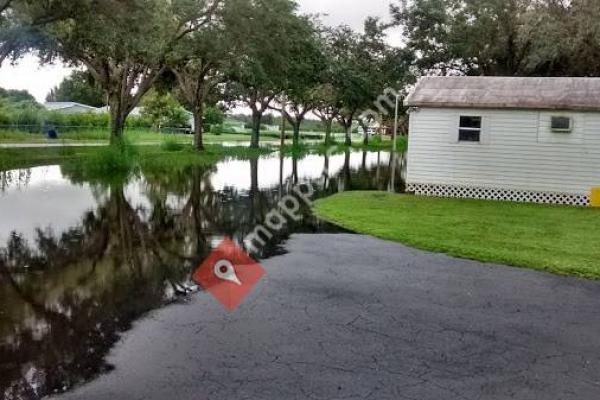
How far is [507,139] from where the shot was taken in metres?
17.5

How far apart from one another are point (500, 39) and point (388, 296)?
30053 mm

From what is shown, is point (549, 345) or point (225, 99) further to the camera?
point (225, 99)

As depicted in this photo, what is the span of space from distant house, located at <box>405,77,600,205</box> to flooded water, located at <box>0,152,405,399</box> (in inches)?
141

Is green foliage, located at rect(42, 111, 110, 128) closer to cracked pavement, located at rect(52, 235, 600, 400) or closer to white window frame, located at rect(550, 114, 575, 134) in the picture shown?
white window frame, located at rect(550, 114, 575, 134)

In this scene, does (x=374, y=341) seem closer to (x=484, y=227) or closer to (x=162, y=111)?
(x=484, y=227)

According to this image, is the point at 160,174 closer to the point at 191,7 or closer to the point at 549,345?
the point at 191,7

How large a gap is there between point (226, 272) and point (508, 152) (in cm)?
1190

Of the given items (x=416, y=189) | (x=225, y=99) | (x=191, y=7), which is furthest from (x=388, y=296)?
(x=225, y=99)

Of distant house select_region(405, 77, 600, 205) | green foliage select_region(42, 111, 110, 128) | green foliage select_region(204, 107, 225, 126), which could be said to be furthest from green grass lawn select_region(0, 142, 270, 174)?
green foliage select_region(204, 107, 225, 126)

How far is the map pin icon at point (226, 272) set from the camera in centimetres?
829

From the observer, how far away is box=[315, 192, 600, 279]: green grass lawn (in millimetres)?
9891

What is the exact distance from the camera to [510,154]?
1750 cm

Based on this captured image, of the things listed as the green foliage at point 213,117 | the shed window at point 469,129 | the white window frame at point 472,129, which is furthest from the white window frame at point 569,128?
the green foliage at point 213,117

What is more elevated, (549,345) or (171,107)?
(171,107)
